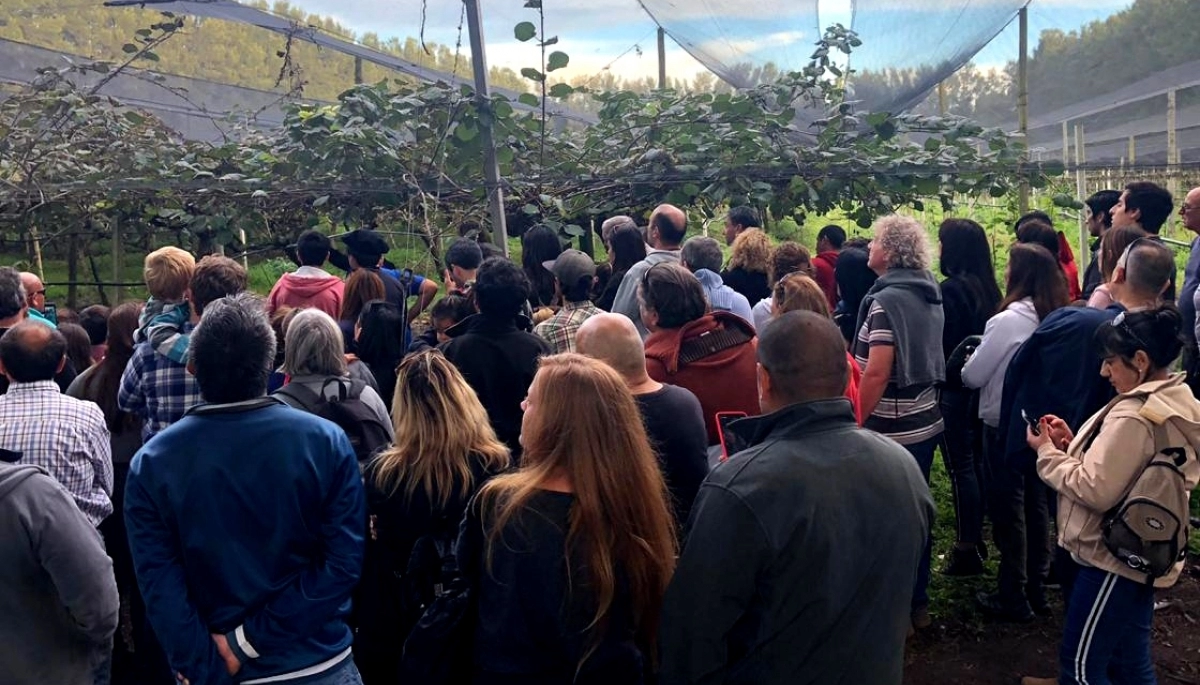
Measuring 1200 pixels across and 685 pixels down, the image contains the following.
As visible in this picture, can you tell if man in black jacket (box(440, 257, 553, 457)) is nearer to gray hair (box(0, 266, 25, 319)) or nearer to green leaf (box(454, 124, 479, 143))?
green leaf (box(454, 124, 479, 143))

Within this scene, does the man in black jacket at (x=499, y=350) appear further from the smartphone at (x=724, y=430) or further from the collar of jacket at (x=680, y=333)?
the smartphone at (x=724, y=430)

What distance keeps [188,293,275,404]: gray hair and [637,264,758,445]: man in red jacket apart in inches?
59.7

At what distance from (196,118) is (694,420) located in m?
6.36

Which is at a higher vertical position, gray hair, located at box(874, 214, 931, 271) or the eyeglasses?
gray hair, located at box(874, 214, 931, 271)

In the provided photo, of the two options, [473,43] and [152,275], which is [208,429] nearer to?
[152,275]

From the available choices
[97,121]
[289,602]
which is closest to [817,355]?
[289,602]

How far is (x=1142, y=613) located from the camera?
10.1 ft

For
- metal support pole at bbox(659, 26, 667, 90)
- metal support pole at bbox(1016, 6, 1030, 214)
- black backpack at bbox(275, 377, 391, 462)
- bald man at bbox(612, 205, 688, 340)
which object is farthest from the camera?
metal support pole at bbox(659, 26, 667, 90)

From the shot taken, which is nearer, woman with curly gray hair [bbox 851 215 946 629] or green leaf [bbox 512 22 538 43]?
woman with curly gray hair [bbox 851 215 946 629]

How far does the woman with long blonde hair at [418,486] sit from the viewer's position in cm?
281

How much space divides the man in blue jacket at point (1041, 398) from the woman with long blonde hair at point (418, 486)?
2.21 m

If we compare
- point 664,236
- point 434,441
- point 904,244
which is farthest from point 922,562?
point 434,441

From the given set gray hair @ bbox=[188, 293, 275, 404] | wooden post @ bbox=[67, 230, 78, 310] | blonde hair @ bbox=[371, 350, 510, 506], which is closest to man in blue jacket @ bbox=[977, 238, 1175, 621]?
blonde hair @ bbox=[371, 350, 510, 506]

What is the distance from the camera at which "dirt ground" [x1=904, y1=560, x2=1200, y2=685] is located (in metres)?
3.94
